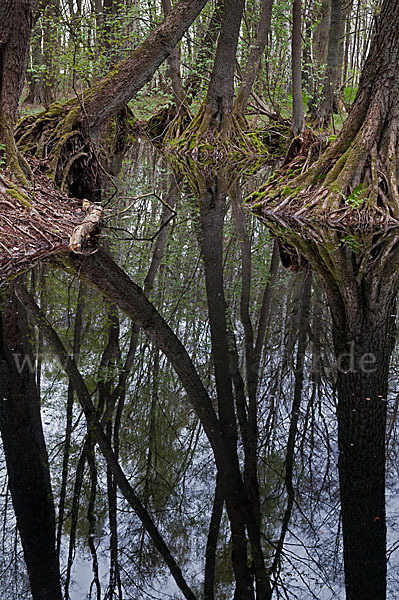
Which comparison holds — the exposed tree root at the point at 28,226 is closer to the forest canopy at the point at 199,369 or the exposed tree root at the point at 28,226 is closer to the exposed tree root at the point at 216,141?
the forest canopy at the point at 199,369

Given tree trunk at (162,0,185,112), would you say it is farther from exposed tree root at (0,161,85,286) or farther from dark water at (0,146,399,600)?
dark water at (0,146,399,600)

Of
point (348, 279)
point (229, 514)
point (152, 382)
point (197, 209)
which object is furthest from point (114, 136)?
point (229, 514)

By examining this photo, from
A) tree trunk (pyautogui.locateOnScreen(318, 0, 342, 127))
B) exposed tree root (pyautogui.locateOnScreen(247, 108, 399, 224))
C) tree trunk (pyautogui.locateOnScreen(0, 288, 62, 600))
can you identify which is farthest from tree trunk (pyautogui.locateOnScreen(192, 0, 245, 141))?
tree trunk (pyautogui.locateOnScreen(0, 288, 62, 600))

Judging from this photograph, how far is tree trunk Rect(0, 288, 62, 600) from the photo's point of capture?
2.60 metres

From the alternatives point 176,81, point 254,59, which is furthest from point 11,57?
point 176,81

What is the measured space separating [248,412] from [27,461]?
4.41 ft

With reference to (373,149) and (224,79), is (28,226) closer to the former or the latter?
(373,149)

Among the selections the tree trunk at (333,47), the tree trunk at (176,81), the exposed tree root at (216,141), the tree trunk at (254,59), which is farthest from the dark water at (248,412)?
the tree trunk at (176,81)

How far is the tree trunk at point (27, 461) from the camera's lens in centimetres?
260

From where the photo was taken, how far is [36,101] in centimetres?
2788

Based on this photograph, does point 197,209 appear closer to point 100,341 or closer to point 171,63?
point 100,341

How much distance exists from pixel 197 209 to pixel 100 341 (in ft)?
22.5

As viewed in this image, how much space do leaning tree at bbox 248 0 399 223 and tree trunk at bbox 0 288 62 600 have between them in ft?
19.3

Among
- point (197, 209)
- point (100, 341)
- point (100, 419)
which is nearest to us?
point (100, 419)
